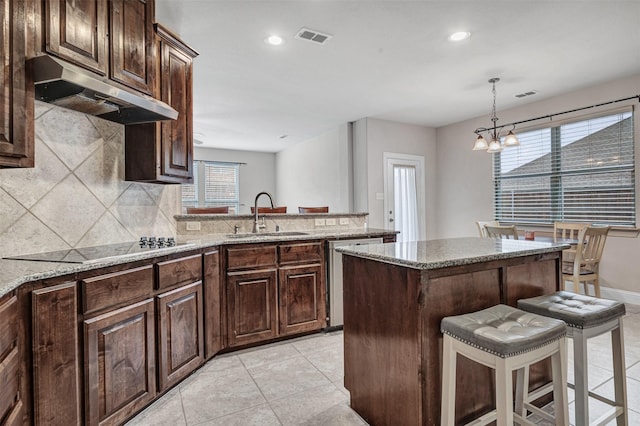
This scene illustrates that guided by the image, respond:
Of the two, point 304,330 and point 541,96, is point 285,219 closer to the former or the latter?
point 304,330

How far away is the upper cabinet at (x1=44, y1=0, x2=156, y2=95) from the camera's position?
66.2 inches

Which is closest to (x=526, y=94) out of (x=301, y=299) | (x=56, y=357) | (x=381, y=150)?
(x=381, y=150)

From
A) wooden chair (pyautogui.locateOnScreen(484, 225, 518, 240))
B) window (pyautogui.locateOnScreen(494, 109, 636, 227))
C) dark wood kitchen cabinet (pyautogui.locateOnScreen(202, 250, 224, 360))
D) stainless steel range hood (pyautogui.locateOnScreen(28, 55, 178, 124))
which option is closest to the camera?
stainless steel range hood (pyautogui.locateOnScreen(28, 55, 178, 124))

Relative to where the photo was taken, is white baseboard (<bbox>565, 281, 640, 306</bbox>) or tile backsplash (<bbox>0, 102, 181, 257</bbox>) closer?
tile backsplash (<bbox>0, 102, 181, 257</bbox>)

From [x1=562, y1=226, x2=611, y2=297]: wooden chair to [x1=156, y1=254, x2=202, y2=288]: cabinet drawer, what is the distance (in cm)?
363

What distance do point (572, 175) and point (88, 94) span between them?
5274 mm

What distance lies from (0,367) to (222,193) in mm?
7501

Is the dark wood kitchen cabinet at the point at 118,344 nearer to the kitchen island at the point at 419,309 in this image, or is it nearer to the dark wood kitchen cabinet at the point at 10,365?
the dark wood kitchen cabinet at the point at 10,365

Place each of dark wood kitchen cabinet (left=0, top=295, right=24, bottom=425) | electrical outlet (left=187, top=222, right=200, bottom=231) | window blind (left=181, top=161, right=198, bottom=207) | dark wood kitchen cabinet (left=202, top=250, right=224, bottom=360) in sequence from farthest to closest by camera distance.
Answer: window blind (left=181, top=161, right=198, bottom=207) < electrical outlet (left=187, top=222, right=200, bottom=231) < dark wood kitchen cabinet (left=202, top=250, right=224, bottom=360) < dark wood kitchen cabinet (left=0, top=295, right=24, bottom=425)

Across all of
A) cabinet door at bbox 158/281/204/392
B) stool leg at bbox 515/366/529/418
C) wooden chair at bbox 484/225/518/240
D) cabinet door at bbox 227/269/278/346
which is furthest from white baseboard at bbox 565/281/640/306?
cabinet door at bbox 158/281/204/392

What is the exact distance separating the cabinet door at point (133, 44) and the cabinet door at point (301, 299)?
5.69 feet

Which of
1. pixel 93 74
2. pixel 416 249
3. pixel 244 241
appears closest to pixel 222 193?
pixel 244 241

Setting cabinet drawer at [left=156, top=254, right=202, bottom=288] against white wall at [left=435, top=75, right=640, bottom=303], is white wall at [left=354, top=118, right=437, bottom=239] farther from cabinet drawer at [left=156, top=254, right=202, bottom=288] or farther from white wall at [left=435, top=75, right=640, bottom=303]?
cabinet drawer at [left=156, top=254, right=202, bottom=288]

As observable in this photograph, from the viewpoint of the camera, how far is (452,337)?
4.61 feet
